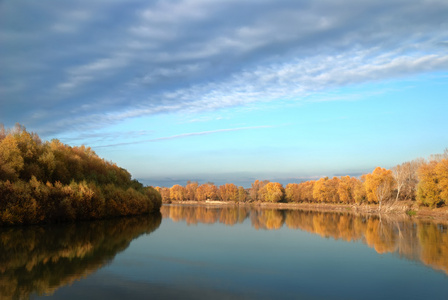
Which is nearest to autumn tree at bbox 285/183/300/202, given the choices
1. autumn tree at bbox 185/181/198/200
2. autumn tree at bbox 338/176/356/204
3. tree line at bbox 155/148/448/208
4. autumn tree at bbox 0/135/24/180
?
tree line at bbox 155/148/448/208

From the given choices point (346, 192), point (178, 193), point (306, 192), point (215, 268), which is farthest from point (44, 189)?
point (178, 193)

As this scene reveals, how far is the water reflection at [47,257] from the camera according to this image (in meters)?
11.4

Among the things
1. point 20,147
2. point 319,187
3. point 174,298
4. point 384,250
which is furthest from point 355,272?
point 319,187

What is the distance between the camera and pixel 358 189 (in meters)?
77.9

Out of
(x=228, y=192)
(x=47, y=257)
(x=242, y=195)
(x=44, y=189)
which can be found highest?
(x=44, y=189)

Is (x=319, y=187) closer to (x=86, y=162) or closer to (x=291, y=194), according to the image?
(x=291, y=194)

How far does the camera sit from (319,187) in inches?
3812

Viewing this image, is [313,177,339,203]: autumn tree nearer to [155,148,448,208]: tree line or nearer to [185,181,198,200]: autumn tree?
[155,148,448,208]: tree line

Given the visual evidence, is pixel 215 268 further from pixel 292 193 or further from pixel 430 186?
pixel 292 193

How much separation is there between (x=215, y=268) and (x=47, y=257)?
8.35 meters

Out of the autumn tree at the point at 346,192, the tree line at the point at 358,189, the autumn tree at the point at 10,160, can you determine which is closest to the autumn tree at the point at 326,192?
the tree line at the point at 358,189

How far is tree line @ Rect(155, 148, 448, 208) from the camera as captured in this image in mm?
51631

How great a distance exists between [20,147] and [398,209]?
189 ft

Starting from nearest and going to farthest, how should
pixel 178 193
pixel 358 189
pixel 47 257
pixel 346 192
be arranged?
pixel 47 257, pixel 358 189, pixel 346 192, pixel 178 193
